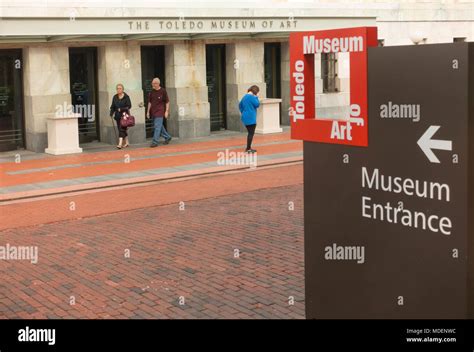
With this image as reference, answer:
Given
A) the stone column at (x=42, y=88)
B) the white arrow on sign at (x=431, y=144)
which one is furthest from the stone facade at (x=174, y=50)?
the white arrow on sign at (x=431, y=144)

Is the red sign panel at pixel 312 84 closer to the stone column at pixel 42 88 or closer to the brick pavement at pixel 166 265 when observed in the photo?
the brick pavement at pixel 166 265

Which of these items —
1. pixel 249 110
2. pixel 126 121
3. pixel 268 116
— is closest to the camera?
pixel 249 110

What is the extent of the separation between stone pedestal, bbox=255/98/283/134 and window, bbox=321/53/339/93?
419 centimetres

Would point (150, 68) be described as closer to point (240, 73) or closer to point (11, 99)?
point (240, 73)

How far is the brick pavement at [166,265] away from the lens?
7941 millimetres

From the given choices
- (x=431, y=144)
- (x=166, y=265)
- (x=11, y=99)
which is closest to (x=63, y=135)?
(x=11, y=99)

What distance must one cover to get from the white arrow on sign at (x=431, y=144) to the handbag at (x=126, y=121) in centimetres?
1705

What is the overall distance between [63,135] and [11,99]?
6.70 feet

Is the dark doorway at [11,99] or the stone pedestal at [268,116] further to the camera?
the stone pedestal at [268,116]

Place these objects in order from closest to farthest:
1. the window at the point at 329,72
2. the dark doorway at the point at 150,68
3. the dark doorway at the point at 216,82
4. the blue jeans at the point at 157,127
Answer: the blue jeans at the point at 157,127 < the dark doorway at the point at 150,68 < the dark doorway at the point at 216,82 < the window at the point at 329,72

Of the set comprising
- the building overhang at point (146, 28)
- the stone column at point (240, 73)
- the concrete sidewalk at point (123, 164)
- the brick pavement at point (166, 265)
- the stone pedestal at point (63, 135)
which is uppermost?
the building overhang at point (146, 28)

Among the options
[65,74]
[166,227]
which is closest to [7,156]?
[65,74]

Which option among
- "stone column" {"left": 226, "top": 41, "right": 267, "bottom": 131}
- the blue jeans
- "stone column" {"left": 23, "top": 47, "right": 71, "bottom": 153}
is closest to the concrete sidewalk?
the blue jeans

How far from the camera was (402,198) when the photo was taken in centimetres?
495
